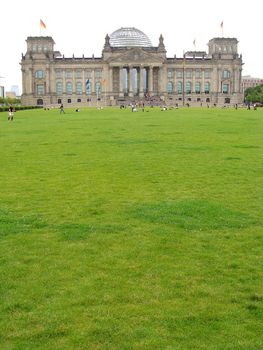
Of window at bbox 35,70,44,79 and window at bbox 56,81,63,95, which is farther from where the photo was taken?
window at bbox 56,81,63,95

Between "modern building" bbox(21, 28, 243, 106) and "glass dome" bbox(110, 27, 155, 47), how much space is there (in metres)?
8.70

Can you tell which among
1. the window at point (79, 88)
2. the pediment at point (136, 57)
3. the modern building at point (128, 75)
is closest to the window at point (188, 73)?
the modern building at point (128, 75)

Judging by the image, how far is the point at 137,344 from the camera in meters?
6.06

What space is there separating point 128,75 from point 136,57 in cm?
603

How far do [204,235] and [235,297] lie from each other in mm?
2896

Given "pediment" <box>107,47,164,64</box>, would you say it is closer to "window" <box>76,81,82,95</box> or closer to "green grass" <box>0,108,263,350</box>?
"window" <box>76,81,82,95</box>

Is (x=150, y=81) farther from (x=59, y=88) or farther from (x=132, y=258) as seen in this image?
(x=132, y=258)

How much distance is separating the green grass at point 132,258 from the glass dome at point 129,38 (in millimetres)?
156480

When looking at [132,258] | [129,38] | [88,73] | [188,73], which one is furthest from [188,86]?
[132,258]

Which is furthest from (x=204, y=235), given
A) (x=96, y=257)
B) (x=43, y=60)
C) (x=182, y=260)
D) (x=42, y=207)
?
(x=43, y=60)

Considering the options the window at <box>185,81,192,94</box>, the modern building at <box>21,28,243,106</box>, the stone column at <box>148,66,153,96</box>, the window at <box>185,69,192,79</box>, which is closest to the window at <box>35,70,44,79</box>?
the modern building at <box>21,28,243,106</box>

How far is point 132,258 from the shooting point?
8.89 metres

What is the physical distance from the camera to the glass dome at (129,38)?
168500mm

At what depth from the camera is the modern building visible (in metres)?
155
